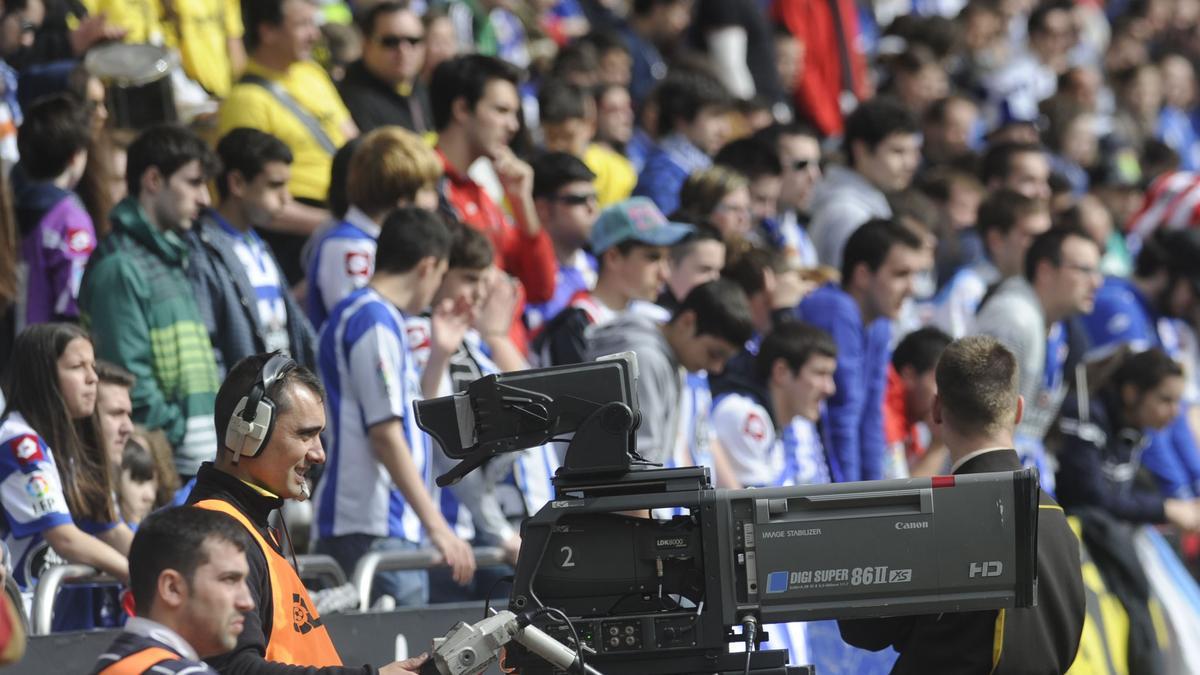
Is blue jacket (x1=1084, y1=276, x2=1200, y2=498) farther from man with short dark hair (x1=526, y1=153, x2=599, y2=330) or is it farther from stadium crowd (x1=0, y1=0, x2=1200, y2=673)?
man with short dark hair (x1=526, y1=153, x2=599, y2=330)

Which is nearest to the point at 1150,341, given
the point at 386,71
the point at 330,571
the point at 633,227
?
the point at 633,227

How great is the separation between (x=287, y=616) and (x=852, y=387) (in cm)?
472

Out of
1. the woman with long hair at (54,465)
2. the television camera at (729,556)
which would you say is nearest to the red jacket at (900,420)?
the woman with long hair at (54,465)

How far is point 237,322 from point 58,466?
4.02 feet

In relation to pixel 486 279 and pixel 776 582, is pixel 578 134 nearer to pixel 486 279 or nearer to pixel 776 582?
pixel 486 279

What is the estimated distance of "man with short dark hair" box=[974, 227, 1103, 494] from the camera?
9.77 metres

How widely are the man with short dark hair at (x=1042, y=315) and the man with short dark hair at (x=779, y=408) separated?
1.33 meters

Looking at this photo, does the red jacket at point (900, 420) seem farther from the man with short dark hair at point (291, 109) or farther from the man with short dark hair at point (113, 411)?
the man with short dark hair at point (113, 411)

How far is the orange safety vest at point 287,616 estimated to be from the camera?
4.77m

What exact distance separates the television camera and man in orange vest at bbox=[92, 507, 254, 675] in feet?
2.31

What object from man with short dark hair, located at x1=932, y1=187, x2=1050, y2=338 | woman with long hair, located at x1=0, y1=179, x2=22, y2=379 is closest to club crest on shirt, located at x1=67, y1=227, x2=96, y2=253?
woman with long hair, located at x1=0, y1=179, x2=22, y2=379

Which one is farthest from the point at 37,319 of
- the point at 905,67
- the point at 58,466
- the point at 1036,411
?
the point at 905,67

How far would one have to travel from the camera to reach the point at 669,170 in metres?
10.7

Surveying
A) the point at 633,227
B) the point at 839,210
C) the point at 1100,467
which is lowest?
the point at 1100,467
